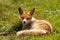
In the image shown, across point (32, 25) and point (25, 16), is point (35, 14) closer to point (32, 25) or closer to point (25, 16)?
point (32, 25)

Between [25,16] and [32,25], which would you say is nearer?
[25,16]

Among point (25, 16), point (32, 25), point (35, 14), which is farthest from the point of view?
point (35, 14)

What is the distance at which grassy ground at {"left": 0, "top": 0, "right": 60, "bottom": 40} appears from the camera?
33.6 ft

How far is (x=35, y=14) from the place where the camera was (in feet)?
43.9

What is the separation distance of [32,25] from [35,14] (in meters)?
1.85

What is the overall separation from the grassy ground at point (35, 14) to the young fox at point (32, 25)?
0.20 metres

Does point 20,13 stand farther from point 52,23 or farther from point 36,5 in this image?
point 36,5

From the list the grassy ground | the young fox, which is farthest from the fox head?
the grassy ground

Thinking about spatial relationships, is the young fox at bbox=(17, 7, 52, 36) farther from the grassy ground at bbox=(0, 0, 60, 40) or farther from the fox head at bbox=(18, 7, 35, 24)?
the grassy ground at bbox=(0, 0, 60, 40)

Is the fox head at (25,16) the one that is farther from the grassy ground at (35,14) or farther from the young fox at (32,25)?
the grassy ground at (35,14)

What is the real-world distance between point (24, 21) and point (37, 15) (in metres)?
2.07

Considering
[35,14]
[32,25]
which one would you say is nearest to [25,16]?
[32,25]

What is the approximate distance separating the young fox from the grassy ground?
20cm

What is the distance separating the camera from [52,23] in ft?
39.8
